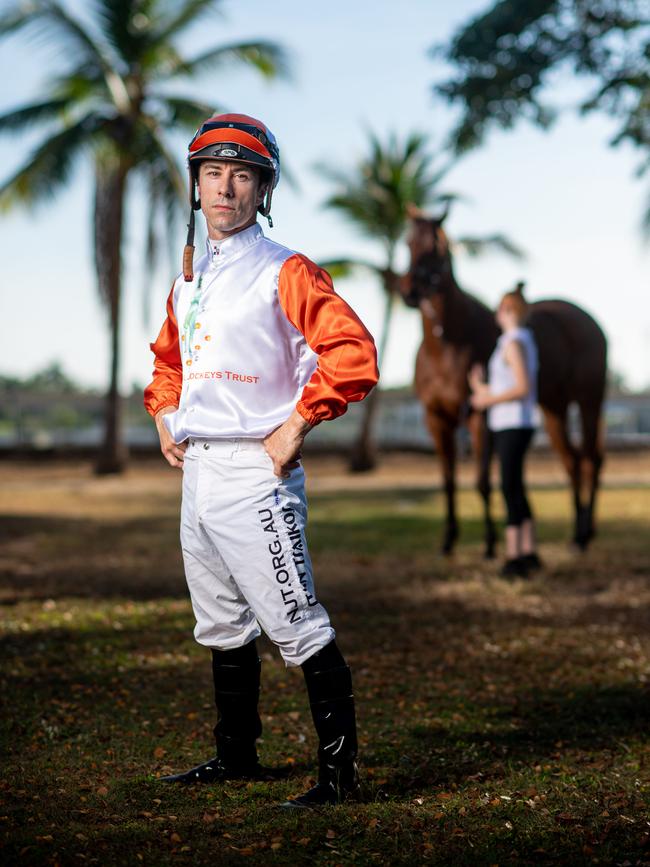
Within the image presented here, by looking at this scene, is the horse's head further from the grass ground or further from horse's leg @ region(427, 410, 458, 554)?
the grass ground

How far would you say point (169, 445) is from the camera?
3.41m

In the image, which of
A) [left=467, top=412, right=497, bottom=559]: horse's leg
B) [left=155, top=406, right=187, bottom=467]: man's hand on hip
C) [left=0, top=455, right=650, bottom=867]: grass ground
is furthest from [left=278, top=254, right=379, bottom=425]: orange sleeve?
[left=467, top=412, right=497, bottom=559]: horse's leg

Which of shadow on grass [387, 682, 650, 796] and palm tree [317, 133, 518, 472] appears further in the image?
palm tree [317, 133, 518, 472]

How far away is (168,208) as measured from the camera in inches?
875

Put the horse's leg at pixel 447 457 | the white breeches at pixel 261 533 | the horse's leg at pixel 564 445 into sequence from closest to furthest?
the white breeches at pixel 261 533
the horse's leg at pixel 447 457
the horse's leg at pixel 564 445

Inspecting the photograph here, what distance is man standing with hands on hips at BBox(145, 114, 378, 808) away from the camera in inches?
121

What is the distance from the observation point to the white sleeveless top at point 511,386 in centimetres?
767

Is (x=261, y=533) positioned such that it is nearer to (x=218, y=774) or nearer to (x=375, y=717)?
(x=218, y=774)

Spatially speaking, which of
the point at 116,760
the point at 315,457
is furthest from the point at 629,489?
the point at 116,760

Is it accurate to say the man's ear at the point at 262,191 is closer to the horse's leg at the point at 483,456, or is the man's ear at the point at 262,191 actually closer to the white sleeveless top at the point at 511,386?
the white sleeveless top at the point at 511,386

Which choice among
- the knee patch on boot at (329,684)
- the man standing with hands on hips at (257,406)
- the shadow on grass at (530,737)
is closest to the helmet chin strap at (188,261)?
the man standing with hands on hips at (257,406)

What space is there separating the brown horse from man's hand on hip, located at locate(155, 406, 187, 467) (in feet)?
17.2

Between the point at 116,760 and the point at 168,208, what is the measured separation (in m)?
19.7

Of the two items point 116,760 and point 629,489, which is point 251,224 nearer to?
point 116,760
